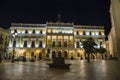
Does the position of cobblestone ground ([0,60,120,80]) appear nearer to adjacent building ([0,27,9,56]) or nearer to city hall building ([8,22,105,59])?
adjacent building ([0,27,9,56])

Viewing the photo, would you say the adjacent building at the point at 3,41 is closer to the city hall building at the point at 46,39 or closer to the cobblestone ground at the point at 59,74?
the city hall building at the point at 46,39

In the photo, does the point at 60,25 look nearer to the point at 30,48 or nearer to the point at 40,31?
the point at 40,31

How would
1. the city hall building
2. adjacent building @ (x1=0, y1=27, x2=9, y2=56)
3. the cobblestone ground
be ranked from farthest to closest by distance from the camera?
1. the city hall building
2. adjacent building @ (x1=0, y1=27, x2=9, y2=56)
3. the cobblestone ground

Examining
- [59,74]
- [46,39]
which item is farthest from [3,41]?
[59,74]

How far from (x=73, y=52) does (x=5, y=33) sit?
2903 centimetres

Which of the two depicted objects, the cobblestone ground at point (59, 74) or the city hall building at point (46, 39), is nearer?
the cobblestone ground at point (59, 74)

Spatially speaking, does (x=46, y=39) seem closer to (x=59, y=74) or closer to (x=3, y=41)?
(x=3, y=41)

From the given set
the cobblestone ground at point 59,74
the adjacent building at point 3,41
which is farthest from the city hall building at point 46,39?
the cobblestone ground at point 59,74

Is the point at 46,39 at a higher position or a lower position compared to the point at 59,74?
higher

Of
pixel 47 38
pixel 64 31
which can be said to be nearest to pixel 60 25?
pixel 64 31

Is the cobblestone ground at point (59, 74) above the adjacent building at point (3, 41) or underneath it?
underneath

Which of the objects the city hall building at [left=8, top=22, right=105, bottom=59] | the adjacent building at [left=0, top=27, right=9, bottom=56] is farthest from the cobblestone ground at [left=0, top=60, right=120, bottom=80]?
the city hall building at [left=8, top=22, right=105, bottom=59]

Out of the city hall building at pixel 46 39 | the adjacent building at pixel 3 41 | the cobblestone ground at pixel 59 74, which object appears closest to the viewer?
the cobblestone ground at pixel 59 74

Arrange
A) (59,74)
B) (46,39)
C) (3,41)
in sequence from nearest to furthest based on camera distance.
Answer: (59,74) < (3,41) < (46,39)
